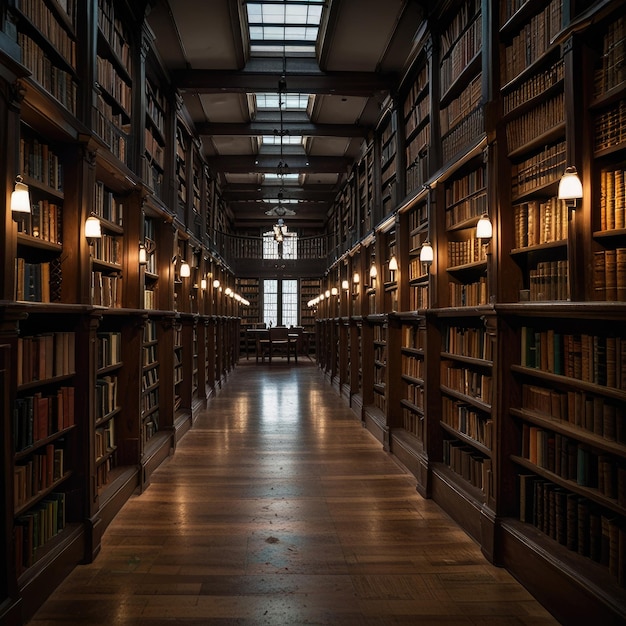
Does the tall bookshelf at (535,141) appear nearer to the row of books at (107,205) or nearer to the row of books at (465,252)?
the row of books at (465,252)

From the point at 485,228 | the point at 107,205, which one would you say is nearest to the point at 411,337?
the point at 485,228

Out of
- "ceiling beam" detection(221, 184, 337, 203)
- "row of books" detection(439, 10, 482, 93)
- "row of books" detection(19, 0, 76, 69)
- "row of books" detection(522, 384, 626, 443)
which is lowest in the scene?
"row of books" detection(522, 384, 626, 443)

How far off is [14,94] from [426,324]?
331 centimetres

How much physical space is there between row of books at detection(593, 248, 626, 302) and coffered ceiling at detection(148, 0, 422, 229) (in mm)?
3429

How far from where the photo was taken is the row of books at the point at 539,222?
277 centimetres

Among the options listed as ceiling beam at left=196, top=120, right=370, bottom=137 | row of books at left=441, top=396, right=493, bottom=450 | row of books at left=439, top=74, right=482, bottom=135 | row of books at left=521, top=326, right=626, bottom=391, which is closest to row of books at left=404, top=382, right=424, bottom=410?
row of books at left=441, top=396, right=493, bottom=450

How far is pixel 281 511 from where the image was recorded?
4000mm

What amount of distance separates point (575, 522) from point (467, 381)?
4.90 ft

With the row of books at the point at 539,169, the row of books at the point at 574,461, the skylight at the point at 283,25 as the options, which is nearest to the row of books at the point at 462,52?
the row of books at the point at 539,169

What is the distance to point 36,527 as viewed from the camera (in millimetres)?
2814

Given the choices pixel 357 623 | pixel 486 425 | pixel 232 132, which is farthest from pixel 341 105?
pixel 357 623

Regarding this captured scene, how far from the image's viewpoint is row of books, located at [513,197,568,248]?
2766mm

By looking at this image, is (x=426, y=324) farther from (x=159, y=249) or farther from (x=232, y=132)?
(x=232, y=132)

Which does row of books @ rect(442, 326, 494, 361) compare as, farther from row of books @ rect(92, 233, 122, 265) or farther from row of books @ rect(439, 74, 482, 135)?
row of books @ rect(92, 233, 122, 265)
